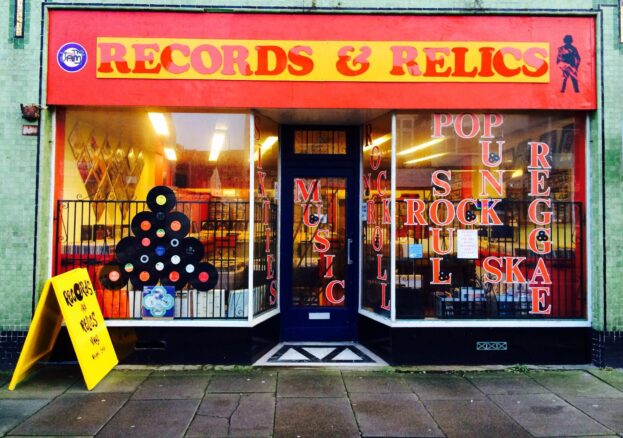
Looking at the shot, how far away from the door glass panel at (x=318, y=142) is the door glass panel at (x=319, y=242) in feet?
1.46

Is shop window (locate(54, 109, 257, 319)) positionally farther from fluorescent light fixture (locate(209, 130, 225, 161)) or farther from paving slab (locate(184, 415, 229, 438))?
paving slab (locate(184, 415, 229, 438))

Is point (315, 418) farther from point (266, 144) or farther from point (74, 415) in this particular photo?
point (266, 144)

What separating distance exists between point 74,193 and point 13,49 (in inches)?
75.9

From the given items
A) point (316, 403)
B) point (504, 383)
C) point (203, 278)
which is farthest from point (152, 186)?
point (504, 383)

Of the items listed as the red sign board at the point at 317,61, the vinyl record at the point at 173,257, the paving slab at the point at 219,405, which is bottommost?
the paving slab at the point at 219,405

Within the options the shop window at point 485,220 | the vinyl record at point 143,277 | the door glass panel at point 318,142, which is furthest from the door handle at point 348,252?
the vinyl record at point 143,277

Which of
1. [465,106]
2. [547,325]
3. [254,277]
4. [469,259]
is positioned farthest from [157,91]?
[547,325]

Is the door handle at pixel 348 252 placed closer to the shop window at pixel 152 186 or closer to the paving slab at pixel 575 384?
the shop window at pixel 152 186

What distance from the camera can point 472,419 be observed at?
451 cm

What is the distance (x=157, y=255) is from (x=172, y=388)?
1.75m

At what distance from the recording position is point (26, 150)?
235 inches

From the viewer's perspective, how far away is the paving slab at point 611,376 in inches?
216

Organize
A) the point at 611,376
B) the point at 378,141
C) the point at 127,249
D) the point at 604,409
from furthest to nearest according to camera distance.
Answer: the point at 378,141
the point at 127,249
the point at 611,376
the point at 604,409

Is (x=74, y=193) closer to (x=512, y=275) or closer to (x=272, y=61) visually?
(x=272, y=61)
